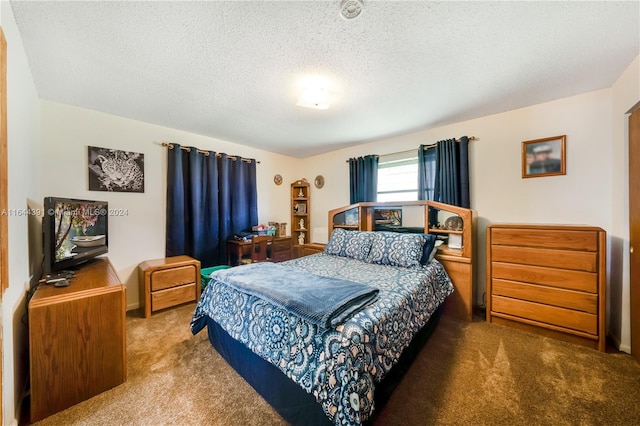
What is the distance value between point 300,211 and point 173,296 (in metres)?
2.46

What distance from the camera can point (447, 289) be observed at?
242cm

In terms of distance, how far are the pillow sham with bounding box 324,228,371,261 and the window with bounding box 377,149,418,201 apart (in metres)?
0.90

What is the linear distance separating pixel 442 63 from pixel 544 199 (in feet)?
6.11

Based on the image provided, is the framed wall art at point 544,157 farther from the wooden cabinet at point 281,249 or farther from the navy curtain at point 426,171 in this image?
the wooden cabinet at point 281,249

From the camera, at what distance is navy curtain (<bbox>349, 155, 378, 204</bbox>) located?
354cm

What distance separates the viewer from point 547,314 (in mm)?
2088

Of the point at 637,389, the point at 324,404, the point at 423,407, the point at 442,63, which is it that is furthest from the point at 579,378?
the point at 442,63

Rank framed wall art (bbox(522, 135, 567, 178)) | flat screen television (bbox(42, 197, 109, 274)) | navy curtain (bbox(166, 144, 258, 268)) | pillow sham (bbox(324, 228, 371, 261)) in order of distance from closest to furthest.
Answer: flat screen television (bbox(42, 197, 109, 274)) → framed wall art (bbox(522, 135, 567, 178)) → pillow sham (bbox(324, 228, 371, 261)) → navy curtain (bbox(166, 144, 258, 268))

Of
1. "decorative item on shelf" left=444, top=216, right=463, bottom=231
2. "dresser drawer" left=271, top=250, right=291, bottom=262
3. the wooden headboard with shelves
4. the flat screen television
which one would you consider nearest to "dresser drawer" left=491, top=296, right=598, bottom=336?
the wooden headboard with shelves

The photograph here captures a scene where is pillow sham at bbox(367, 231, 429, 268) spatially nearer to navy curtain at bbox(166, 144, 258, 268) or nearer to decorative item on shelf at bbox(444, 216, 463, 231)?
decorative item on shelf at bbox(444, 216, 463, 231)

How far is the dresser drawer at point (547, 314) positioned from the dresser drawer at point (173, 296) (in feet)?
11.1

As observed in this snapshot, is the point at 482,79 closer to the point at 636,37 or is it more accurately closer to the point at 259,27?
the point at 636,37

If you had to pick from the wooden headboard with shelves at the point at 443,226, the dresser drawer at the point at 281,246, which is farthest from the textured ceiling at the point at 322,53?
the dresser drawer at the point at 281,246

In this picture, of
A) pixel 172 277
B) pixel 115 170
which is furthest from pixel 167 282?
pixel 115 170
